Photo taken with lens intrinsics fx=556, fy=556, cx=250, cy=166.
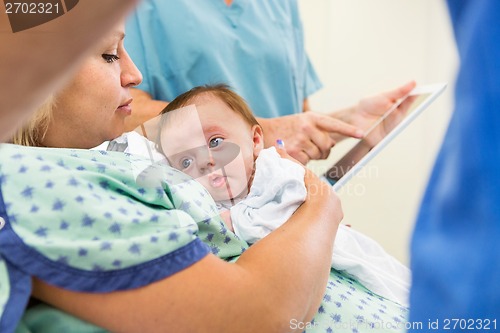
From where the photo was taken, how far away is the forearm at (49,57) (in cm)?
29

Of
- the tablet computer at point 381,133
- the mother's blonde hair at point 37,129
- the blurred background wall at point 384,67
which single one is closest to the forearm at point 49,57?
the mother's blonde hair at point 37,129

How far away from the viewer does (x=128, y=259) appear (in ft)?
1.78

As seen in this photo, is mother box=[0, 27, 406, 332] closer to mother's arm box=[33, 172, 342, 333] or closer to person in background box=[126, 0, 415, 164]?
mother's arm box=[33, 172, 342, 333]

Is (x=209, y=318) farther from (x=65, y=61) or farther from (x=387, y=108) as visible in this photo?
(x=387, y=108)

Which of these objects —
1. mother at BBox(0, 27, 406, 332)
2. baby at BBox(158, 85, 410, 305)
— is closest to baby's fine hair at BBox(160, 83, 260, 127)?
baby at BBox(158, 85, 410, 305)

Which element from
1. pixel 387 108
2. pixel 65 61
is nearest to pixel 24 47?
pixel 65 61

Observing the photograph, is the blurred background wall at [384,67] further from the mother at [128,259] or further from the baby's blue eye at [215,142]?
the mother at [128,259]

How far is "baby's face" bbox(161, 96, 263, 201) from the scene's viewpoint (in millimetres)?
811

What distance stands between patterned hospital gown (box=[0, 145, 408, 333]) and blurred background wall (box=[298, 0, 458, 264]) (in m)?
1.50

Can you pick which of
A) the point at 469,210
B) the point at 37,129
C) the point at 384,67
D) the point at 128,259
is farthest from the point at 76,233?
the point at 384,67

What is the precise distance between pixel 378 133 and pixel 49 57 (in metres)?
0.83

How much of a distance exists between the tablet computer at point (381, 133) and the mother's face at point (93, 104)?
38 cm

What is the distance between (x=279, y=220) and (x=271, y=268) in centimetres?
20

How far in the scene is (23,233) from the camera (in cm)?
55
